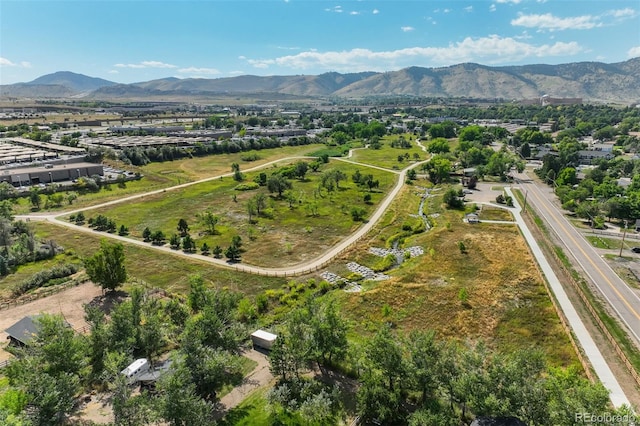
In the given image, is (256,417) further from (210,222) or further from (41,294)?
(210,222)

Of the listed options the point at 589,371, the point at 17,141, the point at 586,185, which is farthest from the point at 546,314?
the point at 17,141

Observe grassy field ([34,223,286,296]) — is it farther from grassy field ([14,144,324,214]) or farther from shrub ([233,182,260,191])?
shrub ([233,182,260,191])

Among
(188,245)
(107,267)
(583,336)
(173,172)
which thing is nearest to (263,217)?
(188,245)

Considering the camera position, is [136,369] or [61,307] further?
[61,307]

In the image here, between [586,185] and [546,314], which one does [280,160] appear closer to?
[586,185]

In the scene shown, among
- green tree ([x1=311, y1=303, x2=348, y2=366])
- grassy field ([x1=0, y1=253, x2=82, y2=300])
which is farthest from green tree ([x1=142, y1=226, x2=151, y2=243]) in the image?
green tree ([x1=311, y1=303, x2=348, y2=366])

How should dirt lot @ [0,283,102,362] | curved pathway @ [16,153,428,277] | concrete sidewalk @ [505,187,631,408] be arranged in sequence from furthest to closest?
curved pathway @ [16,153,428,277] < dirt lot @ [0,283,102,362] < concrete sidewalk @ [505,187,631,408]

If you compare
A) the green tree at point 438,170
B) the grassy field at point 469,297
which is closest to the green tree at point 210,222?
the grassy field at point 469,297
